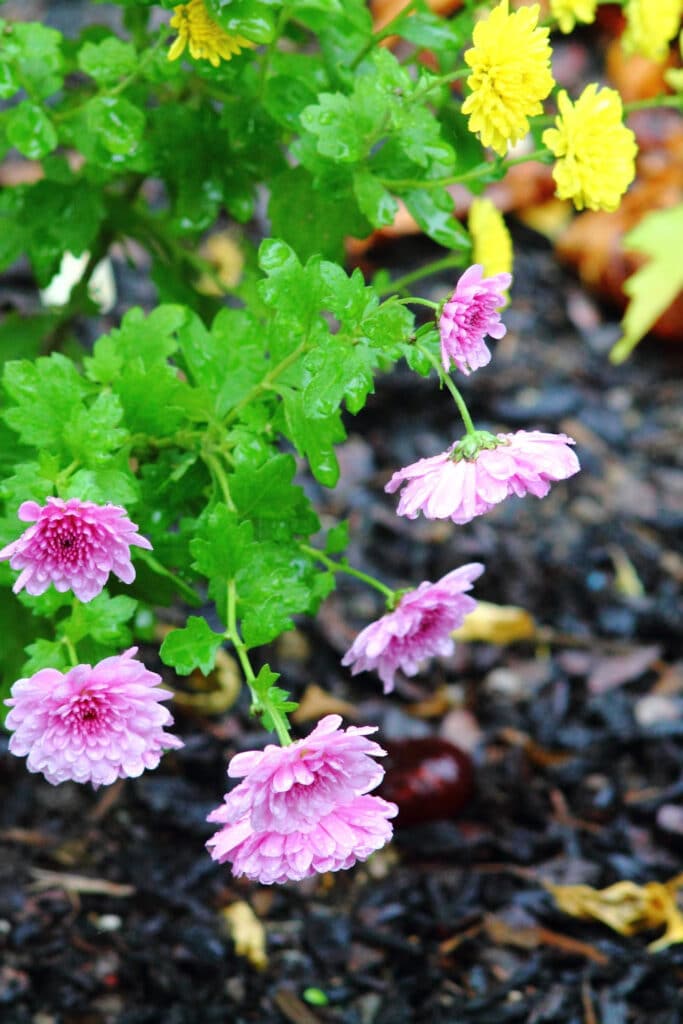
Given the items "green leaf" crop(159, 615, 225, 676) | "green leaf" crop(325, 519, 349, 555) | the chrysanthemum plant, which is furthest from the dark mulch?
"green leaf" crop(159, 615, 225, 676)

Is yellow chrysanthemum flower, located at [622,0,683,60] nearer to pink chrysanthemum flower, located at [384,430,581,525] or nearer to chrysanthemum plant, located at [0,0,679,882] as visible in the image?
chrysanthemum plant, located at [0,0,679,882]

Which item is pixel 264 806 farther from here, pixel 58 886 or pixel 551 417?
pixel 551 417

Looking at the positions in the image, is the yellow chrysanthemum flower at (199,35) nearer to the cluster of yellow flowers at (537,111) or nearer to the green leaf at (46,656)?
the cluster of yellow flowers at (537,111)

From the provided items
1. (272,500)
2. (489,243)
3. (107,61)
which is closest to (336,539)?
(272,500)

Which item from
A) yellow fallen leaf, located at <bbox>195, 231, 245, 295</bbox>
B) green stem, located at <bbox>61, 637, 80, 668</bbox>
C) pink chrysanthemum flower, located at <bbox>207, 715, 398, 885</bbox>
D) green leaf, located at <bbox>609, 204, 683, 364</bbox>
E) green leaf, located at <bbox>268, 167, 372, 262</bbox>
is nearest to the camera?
pink chrysanthemum flower, located at <bbox>207, 715, 398, 885</bbox>

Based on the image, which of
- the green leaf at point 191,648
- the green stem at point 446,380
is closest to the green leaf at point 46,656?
the green leaf at point 191,648

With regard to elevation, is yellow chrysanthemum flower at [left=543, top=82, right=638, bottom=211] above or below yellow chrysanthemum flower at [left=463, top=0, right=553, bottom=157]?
below

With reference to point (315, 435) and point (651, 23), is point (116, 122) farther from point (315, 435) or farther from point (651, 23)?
point (651, 23)
